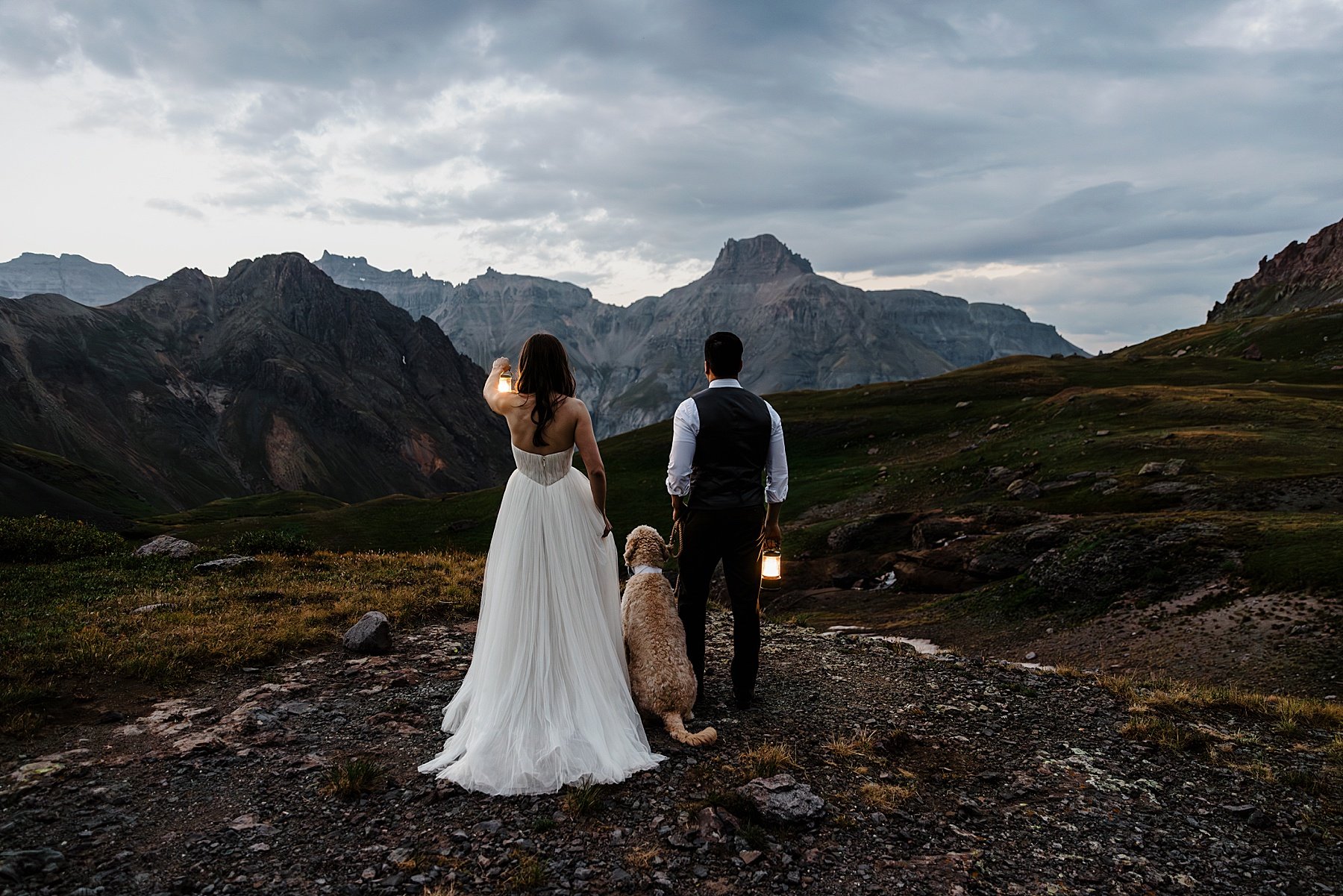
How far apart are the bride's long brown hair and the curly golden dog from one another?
7.96 ft

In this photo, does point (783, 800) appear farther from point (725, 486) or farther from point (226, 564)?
point (226, 564)

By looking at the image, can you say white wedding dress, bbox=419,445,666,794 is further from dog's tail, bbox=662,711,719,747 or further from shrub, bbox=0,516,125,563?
shrub, bbox=0,516,125,563

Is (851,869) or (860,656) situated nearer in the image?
(851,869)

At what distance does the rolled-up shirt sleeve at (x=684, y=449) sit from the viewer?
9.65 metres

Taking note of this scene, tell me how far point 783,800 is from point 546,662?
10.9 feet

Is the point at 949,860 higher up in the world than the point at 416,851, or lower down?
lower down

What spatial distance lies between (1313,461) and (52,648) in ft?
145

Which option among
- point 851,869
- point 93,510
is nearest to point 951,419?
point 851,869

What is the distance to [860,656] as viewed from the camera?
14.7 metres

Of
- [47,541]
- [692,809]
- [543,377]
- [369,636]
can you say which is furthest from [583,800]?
[47,541]

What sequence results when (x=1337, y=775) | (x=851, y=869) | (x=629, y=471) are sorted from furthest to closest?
1. (x=629, y=471)
2. (x=1337, y=775)
3. (x=851, y=869)

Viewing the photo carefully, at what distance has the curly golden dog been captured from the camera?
9.44 m

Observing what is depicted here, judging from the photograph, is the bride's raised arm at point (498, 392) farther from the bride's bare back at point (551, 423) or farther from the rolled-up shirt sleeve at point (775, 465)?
the rolled-up shirt sleeve at point (775, 465)

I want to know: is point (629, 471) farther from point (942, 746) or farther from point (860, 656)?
point (942, 746)
